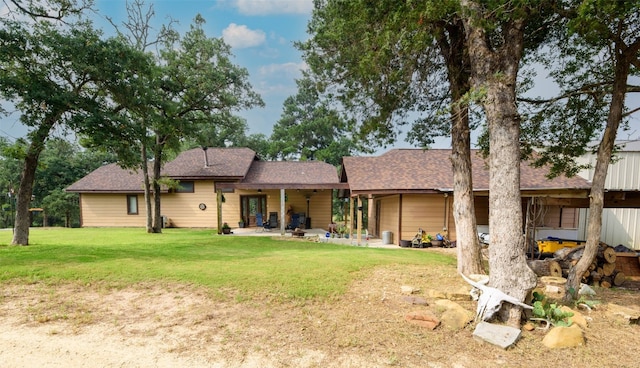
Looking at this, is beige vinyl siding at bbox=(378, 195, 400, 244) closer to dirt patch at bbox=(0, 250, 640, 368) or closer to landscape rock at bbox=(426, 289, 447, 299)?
landscape rock at bbox=(426, 289, 447, 299)

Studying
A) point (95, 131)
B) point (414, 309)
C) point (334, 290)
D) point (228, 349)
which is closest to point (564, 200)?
point (414, 309)

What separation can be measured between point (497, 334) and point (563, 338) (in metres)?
0.70

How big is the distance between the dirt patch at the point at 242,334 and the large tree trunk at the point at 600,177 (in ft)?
1.90

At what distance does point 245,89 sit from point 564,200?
1416 cm

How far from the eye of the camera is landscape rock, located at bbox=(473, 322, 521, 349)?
3.30 meters

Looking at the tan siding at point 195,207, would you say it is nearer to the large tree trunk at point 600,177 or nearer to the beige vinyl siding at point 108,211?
the beige vinyl siding at point 108,211

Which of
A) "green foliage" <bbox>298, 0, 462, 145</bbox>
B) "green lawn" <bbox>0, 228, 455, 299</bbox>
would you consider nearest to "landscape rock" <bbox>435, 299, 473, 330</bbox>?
"green lawn" <bbox>0, 228, 455, 299</bbox>

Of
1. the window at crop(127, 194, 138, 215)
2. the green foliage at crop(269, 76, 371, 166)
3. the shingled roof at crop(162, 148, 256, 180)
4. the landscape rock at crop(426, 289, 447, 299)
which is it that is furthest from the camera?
the green foliage at crop(269, 76, 371, 166)

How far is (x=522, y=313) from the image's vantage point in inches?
153

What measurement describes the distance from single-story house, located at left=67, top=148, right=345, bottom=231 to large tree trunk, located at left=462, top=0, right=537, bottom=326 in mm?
13223

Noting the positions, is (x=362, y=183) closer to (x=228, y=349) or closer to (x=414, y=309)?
(x=414, y=309)

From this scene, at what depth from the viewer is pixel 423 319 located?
3855 mm

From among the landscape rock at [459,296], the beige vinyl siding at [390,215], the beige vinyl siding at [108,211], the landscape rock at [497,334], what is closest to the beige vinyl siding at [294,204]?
the beige vinyl siding at [390,215]

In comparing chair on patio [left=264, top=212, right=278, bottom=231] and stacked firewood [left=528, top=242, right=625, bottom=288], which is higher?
stacked firewood [left=528, top=242, right=625, bottom=288]
